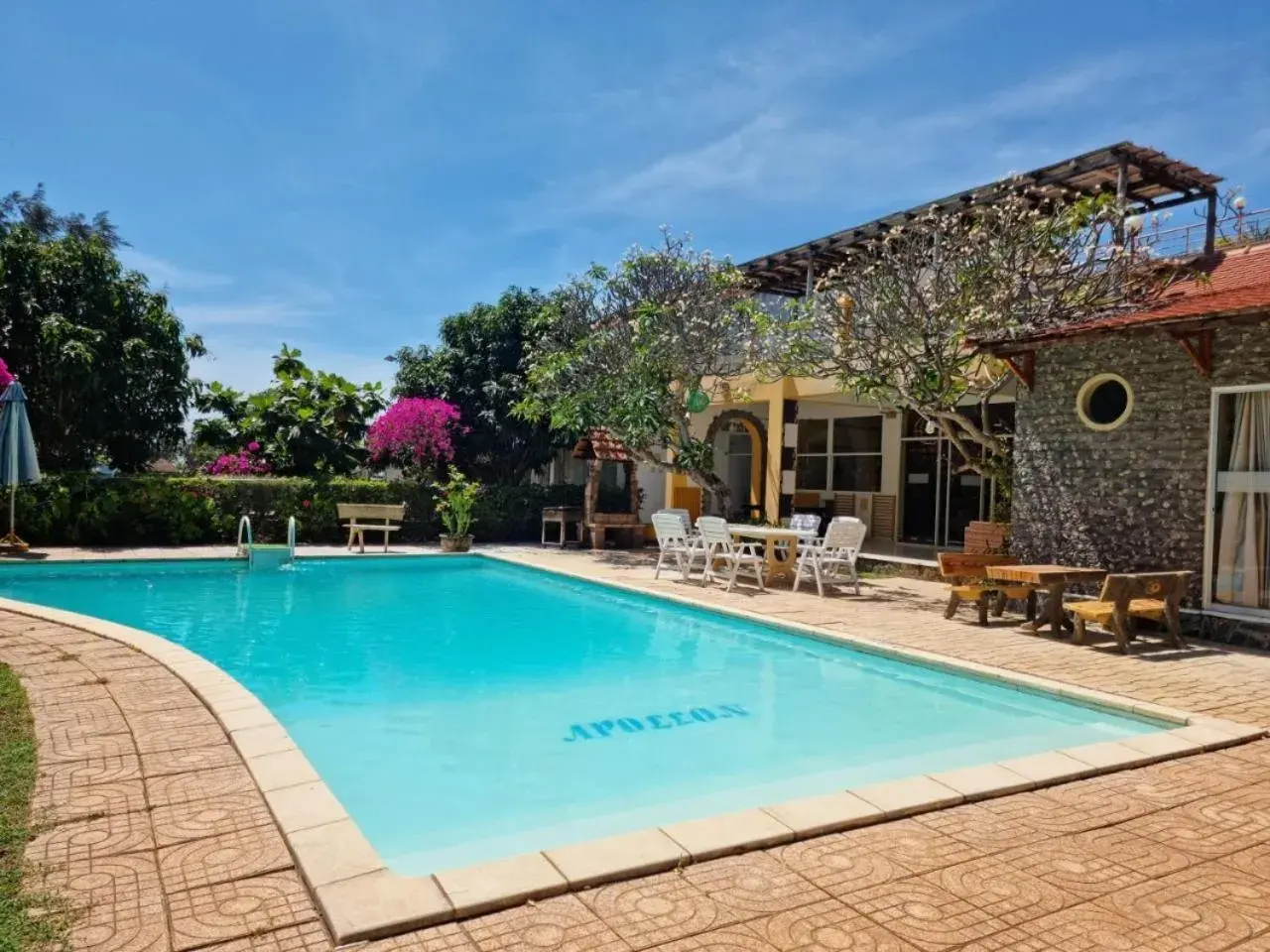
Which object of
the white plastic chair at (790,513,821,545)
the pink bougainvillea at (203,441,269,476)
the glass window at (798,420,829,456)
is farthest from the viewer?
the glass window at (798,420,829,456)

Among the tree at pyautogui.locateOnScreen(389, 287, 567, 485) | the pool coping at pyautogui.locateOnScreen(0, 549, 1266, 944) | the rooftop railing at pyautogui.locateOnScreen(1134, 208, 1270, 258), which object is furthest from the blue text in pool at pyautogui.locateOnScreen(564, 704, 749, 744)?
the tree at pyautogui.locateOnScreen(389, 287, 567, 485)

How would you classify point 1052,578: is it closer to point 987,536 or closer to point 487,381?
point 987,536

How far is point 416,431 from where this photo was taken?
1986cm

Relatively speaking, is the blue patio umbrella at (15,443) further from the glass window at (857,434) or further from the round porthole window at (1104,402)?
the glass window at (857,434)

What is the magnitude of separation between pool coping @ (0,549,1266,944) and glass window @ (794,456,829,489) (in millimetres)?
14013

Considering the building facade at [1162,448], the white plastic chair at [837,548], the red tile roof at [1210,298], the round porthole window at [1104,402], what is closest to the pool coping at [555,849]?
the building facade at [1162,448]

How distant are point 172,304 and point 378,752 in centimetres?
1672

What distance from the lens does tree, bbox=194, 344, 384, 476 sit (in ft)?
65.7

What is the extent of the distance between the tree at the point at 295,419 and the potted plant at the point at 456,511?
9.33 ft

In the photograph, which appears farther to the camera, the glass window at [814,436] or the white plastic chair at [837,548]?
the glass window at [814,436]

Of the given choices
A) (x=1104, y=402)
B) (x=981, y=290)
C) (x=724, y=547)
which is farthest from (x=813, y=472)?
(x=1104, y=402)

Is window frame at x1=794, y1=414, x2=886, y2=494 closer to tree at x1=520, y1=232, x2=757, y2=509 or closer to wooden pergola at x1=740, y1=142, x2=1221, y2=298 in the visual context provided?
tree at x1=520, y1=232, x2=757, y2=509

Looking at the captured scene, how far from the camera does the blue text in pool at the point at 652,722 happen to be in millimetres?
5977

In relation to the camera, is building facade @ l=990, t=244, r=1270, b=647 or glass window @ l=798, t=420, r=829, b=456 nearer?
building facade @ l=990, t=244, r=1270, b=647
